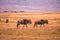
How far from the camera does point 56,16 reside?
182 cm

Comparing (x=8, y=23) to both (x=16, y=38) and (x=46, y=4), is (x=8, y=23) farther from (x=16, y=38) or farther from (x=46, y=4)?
(x=46, y=4)

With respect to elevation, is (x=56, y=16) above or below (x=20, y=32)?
above

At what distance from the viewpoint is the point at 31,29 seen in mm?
1688

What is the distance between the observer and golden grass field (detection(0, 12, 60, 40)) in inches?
64.3

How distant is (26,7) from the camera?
1948 millimetres

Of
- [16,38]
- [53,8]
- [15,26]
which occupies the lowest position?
[16,38]

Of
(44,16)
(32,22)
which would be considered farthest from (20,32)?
(44,16)

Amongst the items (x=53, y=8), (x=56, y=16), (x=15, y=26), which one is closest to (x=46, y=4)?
(x=53, y=8)

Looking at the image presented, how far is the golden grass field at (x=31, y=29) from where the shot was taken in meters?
1.63

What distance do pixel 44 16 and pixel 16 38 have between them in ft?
1.50

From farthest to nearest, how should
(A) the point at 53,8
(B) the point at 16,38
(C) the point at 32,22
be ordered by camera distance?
(A) the point at 53,8, (C) the point at 32,22, (B) the point at 16,38

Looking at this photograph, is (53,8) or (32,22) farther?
(53,8)

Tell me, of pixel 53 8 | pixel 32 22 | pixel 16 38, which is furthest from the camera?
pixel 53 8

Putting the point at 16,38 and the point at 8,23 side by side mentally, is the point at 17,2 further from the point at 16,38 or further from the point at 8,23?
the point at 16,38
